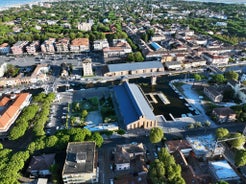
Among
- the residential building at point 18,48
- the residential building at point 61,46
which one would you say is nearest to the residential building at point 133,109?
the residential building at point 61,46

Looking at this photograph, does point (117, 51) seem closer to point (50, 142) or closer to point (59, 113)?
point (59, 113)

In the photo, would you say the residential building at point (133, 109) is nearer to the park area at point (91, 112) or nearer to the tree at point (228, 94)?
the park area at point (91, 112)

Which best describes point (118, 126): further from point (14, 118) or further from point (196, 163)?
point (14, 118)

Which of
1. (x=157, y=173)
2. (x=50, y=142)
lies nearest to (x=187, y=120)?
(x=157, y=173)

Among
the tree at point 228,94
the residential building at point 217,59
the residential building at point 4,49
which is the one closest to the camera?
the tree at point 228,94

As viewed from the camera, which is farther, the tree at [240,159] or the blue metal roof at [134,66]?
the blue metal roof at [134,66]

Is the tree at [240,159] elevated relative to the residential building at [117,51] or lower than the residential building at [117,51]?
lower
